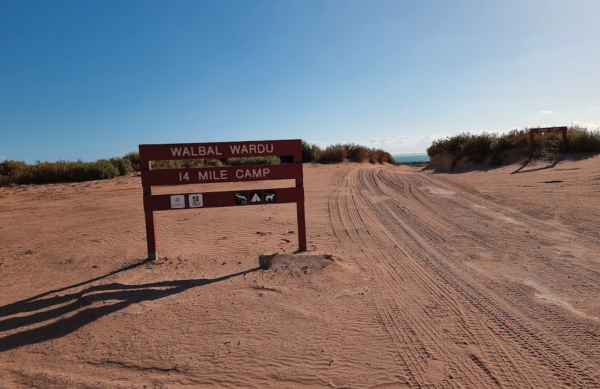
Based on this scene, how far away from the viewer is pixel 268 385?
2.98 m

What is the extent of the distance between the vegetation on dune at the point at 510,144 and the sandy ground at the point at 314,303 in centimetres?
1300

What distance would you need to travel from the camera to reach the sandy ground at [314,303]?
3.17 metres

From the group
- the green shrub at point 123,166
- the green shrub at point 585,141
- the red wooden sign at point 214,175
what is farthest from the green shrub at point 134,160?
the green shrub at point 585,141

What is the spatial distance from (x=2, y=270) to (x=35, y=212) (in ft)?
20.8

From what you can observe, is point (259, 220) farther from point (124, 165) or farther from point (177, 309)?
point (124, 165)

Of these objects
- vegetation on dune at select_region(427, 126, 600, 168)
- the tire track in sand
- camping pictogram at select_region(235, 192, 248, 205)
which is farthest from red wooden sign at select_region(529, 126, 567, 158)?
camping pictogram at select_region(235, 192, 248, 205)

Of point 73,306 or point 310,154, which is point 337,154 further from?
point 73,306

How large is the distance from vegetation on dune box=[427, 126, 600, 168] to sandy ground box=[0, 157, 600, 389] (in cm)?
1300

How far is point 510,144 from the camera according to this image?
21.8 m

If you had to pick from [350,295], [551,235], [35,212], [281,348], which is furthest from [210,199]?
[35,212]

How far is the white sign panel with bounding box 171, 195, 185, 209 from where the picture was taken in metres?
6.36

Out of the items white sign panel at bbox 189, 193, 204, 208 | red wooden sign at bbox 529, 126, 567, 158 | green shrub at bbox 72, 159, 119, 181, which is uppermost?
red wooden sign at bbox 529, 126, 567, 158

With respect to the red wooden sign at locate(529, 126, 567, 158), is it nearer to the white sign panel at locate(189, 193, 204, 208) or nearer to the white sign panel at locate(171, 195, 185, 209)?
the white sign panel at locate(189, 193, 204, 208)

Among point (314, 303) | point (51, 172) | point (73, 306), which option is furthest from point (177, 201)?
point (51, 172)
